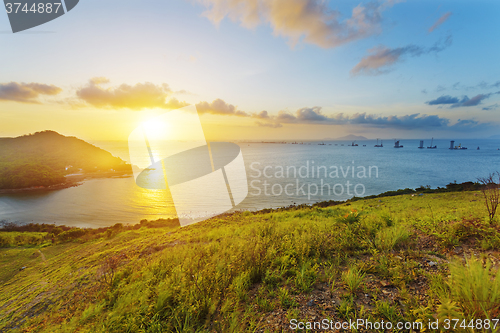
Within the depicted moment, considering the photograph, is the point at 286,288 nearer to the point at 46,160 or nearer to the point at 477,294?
the point at 477,294

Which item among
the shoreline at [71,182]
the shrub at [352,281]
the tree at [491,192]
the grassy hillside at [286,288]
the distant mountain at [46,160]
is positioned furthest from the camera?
the distant mountain at [46,160]

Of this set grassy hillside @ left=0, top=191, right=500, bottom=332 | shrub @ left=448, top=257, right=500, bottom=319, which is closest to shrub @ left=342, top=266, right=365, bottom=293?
grassy hillside @ left=0, top=191, right=500, bottom=332

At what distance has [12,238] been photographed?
55.4ft

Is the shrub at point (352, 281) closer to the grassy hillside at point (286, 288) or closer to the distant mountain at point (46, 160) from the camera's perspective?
the grassy hillside at point (286, 288)

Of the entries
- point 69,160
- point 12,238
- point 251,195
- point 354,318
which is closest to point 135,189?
point 12,238

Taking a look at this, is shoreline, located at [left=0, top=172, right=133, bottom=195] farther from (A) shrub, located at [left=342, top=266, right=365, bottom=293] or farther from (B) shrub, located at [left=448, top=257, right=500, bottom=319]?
(B) shrub, located at [left=448, top=257, right=500, bottom=319]

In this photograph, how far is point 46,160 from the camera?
71562 mm

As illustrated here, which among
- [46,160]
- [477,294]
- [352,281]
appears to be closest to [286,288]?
[352,281]

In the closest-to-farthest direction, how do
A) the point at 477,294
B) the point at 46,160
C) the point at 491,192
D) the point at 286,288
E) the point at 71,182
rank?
1. the point at 477,294
2. the point at 286,288
3. the point at 491,192
4. the point at 71,182
5. the point at 46,160

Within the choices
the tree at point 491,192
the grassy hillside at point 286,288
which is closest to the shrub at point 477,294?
the grassy hillside at point 286,288

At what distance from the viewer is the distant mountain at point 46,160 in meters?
51.0

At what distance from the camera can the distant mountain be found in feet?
167

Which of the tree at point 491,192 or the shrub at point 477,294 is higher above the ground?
the tree at point 491,192

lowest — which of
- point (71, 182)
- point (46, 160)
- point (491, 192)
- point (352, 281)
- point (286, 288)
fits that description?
point (71, 182)
